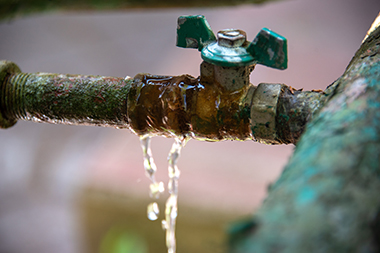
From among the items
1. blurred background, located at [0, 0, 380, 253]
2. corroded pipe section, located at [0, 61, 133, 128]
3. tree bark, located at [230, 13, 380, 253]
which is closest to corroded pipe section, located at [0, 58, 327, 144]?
corroded pipe section, located at [0, 61, 133, 128]

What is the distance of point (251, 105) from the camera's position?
0.68 meters

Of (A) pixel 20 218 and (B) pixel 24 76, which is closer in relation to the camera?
(B) pixel 24 76

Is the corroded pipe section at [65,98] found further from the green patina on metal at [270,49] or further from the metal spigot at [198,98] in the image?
the green patina on metal at [270,49]

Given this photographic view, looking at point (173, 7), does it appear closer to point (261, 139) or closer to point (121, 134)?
point (261, 139)

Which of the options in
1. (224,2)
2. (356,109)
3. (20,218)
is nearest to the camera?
(356,109)

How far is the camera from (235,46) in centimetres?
68

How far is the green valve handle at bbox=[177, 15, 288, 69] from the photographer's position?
2.12 ft

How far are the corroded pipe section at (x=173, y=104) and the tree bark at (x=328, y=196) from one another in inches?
8.9

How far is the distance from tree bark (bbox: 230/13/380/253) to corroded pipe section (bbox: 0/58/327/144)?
23 centimetres

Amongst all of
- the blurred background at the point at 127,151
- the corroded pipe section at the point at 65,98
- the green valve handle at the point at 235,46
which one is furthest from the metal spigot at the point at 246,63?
the blurred background at the point at 127,151

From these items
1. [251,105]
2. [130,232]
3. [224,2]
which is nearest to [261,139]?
[251,105]

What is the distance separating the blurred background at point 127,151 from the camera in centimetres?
198

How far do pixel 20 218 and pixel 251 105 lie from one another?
2.04m

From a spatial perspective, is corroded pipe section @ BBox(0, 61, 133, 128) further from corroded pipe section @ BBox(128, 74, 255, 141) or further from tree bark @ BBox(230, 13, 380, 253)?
tree bark @ BBox(230, 13, 380, 253)
